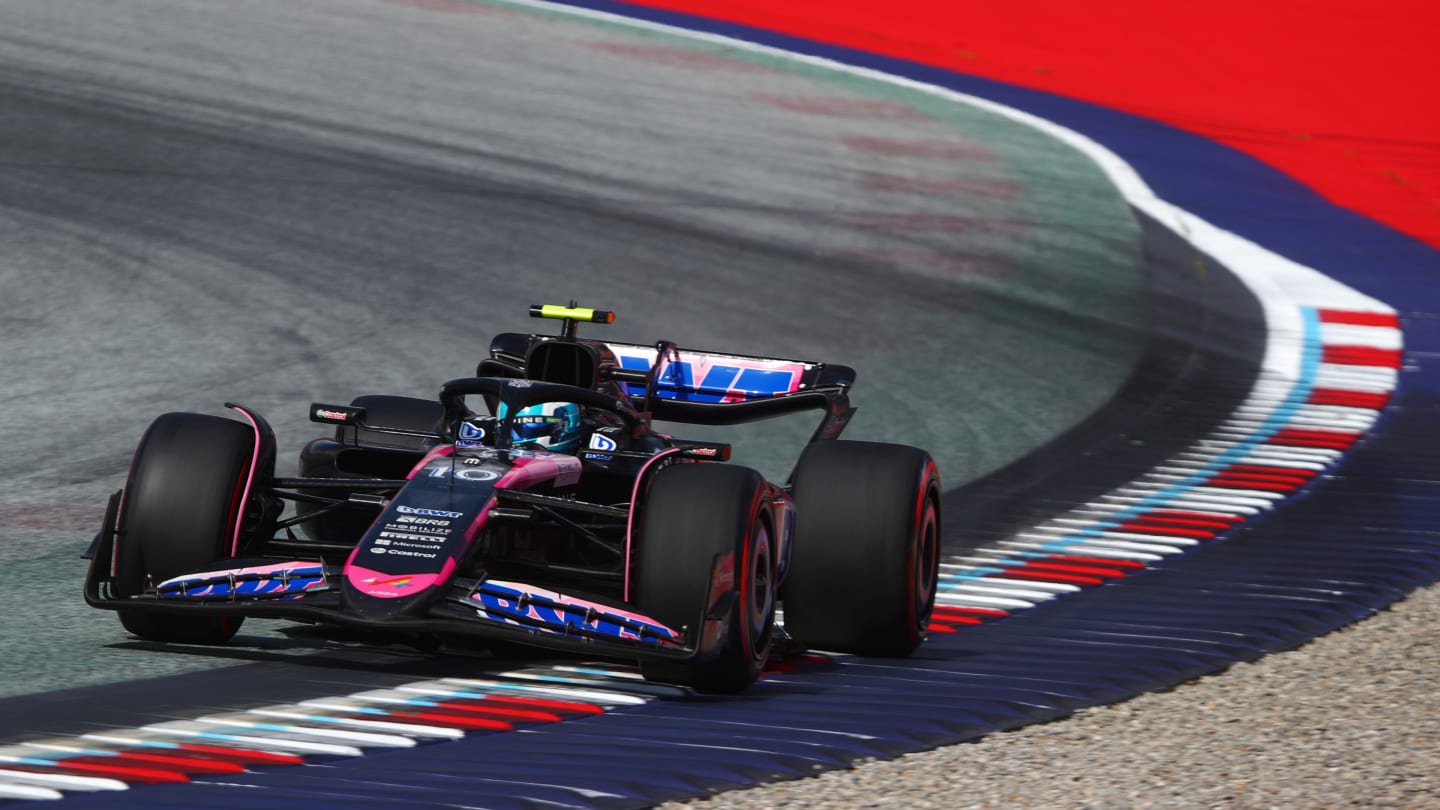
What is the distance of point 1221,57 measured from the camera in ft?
99.6

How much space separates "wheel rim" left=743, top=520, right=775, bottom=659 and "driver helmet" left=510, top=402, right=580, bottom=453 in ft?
3.43

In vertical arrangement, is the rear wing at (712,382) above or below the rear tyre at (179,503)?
above

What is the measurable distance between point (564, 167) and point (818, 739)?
15.0 metres

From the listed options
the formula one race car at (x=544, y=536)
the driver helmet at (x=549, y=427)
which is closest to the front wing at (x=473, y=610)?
the formula one race car at (x=544, y=536)

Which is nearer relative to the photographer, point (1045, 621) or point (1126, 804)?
point (1126, 804)

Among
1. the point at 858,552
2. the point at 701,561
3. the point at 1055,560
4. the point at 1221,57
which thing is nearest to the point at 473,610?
the point at 701,561

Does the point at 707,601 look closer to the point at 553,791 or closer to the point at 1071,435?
the point at 553,791

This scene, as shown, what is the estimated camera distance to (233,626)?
7852 millimetres

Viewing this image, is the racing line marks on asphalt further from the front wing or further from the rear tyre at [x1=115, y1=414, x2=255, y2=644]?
the rear tyre at [x1=115, y1=414, x2=255, y2=644]

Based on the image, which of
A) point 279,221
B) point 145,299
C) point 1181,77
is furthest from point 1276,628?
point 1181,77

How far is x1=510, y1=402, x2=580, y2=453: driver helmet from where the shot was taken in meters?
8.23

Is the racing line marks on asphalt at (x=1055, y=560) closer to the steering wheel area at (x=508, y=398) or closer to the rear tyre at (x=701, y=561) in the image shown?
the rear tyre at (x=701, y=561)

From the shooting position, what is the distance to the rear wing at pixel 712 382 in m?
9.28

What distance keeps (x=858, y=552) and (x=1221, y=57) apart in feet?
78.1
